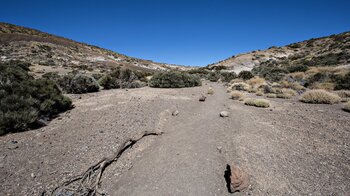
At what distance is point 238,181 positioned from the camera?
2828 millimetres

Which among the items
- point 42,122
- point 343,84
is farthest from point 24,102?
point 343,84

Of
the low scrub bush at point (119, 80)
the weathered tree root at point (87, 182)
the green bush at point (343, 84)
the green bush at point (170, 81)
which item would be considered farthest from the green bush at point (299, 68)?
the weathered tree root at point (87, 182)

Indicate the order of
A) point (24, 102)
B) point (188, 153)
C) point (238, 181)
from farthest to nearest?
point (24, 102) → point (188, 153) → point (238, 181)

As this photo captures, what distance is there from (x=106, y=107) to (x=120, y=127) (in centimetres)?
259

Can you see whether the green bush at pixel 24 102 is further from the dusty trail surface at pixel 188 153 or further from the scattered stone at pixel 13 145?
the scattered stone at pixel 13 145

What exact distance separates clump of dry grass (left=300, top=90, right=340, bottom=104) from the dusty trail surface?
1.98 meters

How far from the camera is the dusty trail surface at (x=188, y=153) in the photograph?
2918 millimetres

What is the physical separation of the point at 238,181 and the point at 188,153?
1462mm

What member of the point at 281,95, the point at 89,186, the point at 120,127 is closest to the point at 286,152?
the point at 89,186

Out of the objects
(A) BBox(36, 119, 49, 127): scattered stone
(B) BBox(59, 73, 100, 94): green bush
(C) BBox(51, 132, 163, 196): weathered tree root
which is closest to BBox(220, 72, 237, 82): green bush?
(B) BBox(59, 73, 100, 94): green bush

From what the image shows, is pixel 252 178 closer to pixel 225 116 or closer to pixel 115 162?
pixel 115 162

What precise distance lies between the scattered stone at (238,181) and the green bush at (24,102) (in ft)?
19.3

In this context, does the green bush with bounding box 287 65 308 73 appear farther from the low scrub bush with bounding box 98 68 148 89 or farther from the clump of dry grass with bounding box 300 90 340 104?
the low scrub bush with bounding box 98 68 148 89

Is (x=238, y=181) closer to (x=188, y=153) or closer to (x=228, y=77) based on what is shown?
(x=188, y=153)
